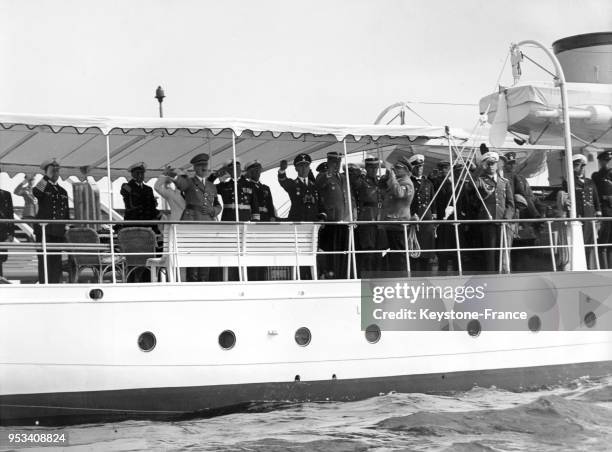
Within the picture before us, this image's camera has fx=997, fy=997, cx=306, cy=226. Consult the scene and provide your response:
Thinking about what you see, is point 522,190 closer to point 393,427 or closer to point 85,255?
point 393,427

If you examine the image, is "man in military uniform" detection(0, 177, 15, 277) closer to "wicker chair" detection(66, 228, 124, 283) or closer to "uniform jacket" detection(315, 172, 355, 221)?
"wicker chair" detection(66, 228, 124, 283)

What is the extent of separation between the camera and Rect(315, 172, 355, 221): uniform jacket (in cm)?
1560

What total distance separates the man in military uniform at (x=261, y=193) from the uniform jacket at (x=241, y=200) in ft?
0.34

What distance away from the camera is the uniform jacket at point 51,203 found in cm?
1471

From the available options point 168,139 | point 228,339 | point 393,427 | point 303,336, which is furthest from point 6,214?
point 393,427

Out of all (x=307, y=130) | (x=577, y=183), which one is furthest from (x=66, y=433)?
(x=577, y=183)

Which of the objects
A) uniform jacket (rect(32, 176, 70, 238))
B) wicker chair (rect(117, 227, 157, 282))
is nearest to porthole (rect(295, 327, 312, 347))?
wicker chair (rect(117, 227, 157, 282))

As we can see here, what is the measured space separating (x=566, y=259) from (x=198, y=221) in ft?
20.5

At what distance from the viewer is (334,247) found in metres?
15.4

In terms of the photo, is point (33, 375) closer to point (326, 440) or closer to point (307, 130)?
point (326, 440)

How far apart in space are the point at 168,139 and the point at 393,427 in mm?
6187

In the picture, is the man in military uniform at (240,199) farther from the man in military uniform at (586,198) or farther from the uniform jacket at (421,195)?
the man in military uniform at (586,198)

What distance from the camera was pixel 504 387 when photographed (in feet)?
50.6

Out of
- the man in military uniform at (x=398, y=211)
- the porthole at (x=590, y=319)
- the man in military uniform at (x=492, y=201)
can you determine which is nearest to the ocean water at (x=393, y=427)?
the porthole at (x=590, y=319)
